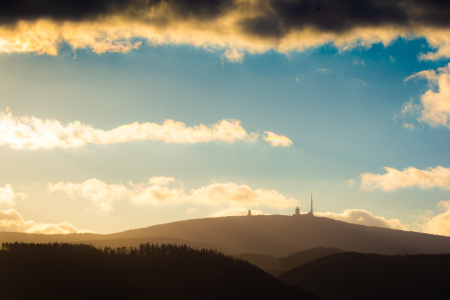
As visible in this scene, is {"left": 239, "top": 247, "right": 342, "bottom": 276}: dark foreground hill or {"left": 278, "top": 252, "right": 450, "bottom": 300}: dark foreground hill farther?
{"left": 239, "top": 247, "right": 342, "bottom": 276}: dark foreground hill

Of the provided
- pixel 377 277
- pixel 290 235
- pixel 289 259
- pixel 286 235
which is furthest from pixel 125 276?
pixel 290 235

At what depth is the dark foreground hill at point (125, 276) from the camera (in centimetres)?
2142

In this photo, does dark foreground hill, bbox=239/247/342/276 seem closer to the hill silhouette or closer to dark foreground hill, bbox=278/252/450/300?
dark foreground hill, bbox=278/252/450/300

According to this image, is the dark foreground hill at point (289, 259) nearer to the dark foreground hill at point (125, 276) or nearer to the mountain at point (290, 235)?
the dark foreground hill at point (125, 276)

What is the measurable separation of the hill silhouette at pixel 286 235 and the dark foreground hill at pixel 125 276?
7480 cm

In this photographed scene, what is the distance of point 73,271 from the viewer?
23.7 metres

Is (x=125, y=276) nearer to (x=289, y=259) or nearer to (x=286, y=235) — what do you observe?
(x=289, y=259)

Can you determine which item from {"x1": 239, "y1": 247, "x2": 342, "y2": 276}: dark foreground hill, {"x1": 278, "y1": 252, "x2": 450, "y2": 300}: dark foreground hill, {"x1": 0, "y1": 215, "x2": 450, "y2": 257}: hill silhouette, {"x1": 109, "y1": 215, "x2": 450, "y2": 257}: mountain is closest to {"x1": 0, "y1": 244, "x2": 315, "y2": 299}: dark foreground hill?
{"x1": 278, "y1": 252, "x2": 450, "y2": 300}: dark foreground hill

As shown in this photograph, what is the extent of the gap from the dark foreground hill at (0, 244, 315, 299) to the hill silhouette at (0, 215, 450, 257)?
7480 centimetres

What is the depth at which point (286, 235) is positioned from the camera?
12444cm

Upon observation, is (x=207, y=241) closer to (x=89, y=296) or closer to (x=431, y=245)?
(x=431, y=245)

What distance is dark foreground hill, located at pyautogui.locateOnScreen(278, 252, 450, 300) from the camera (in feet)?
108

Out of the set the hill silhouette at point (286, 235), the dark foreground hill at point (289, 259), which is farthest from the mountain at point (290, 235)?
the dark foreground hill at point (289, 259)

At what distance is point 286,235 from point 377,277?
296ft
